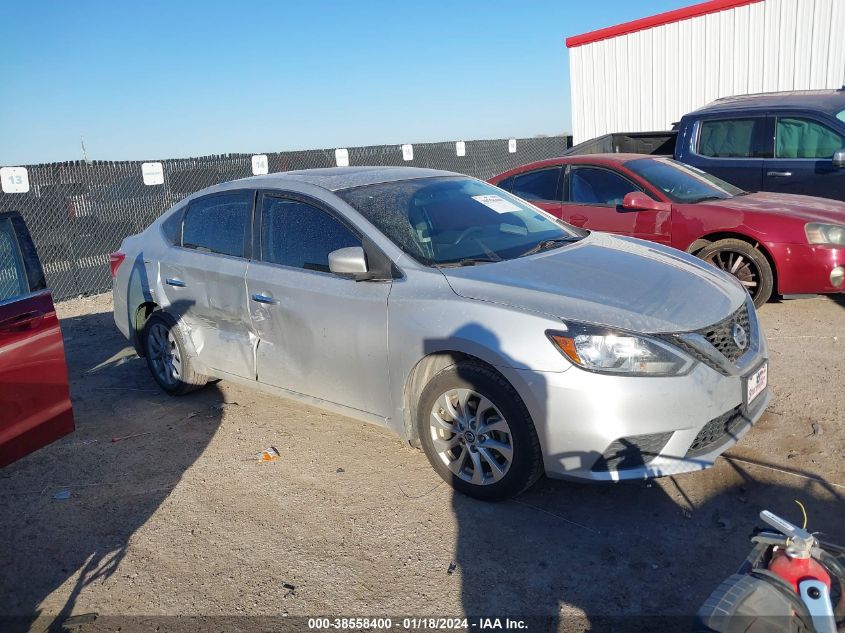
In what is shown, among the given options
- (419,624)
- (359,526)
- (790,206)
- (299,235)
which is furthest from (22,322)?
(790,206)

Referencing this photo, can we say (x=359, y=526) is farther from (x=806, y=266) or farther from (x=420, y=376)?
(x=806, y=266)

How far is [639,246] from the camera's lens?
4652mm

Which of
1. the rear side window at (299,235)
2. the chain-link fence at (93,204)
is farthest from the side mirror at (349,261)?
the chain-link fence at (93,204)

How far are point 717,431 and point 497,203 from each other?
2095mm

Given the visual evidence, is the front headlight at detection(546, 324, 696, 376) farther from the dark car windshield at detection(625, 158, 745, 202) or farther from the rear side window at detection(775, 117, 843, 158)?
the rear side window at detection(775, 117, 843, 158)

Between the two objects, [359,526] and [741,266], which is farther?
[741,266]

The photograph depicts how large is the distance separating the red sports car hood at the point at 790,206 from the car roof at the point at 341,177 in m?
3.15

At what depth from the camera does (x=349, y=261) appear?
4.03 meters

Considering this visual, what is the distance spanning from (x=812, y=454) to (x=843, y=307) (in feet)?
11.3

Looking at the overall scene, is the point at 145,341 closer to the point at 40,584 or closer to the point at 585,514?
the point at 40,584

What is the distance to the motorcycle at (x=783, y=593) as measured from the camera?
6.46 ft

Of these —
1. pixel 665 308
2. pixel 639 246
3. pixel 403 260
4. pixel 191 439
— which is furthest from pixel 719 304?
pixel 191 439

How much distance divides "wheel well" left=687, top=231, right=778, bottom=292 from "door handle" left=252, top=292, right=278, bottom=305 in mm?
4100

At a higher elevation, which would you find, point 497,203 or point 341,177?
point 341,177
